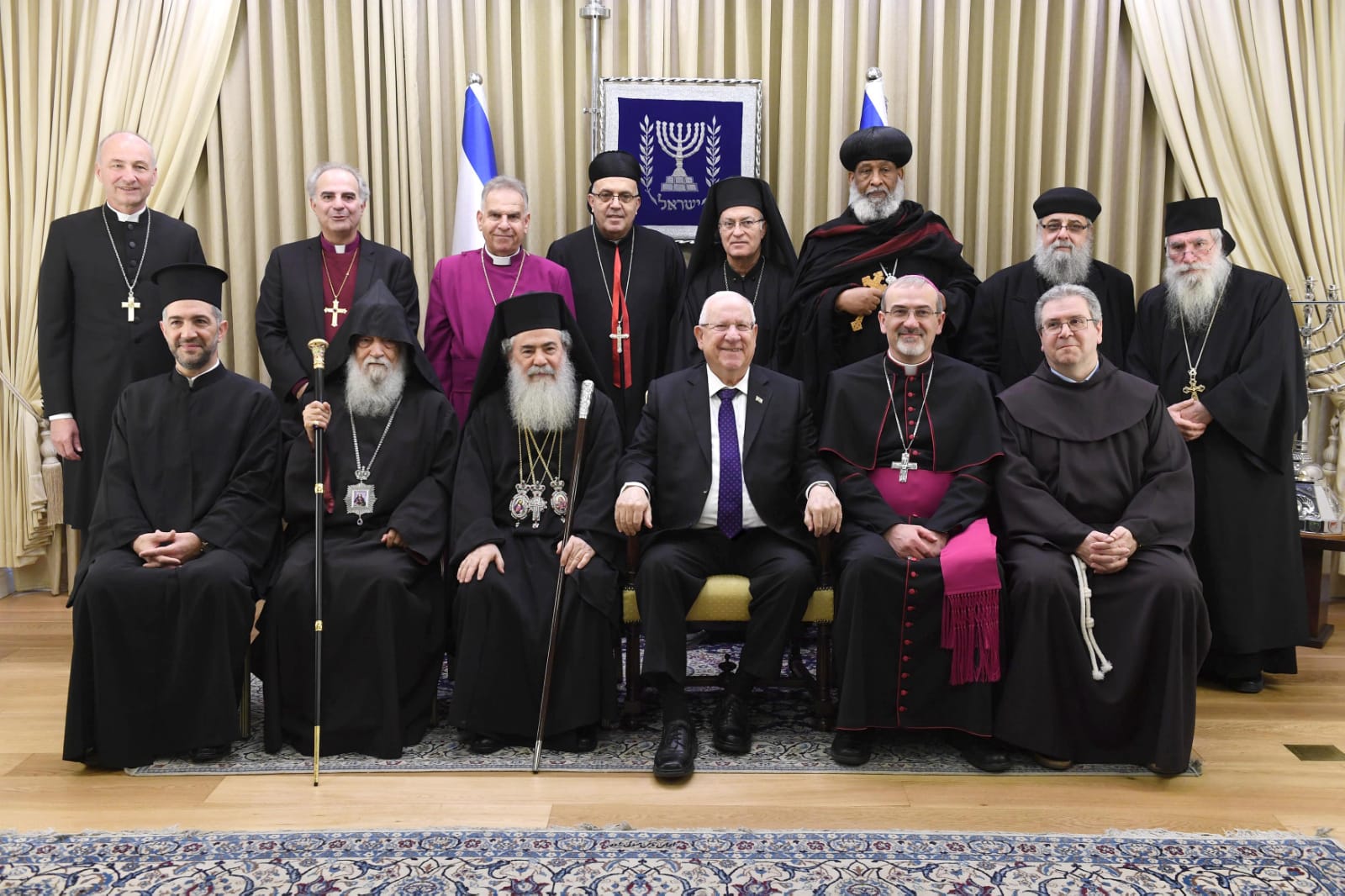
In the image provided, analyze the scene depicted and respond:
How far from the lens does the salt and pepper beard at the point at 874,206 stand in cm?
465

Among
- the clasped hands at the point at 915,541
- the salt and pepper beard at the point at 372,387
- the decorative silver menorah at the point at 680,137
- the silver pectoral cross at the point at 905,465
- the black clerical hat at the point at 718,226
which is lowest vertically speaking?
the clasped hands at the point at 915,541

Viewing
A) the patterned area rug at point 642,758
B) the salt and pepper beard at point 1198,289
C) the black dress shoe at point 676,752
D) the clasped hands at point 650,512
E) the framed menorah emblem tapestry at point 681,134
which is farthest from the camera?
the framed menorah emblem tapestry at point 681,134

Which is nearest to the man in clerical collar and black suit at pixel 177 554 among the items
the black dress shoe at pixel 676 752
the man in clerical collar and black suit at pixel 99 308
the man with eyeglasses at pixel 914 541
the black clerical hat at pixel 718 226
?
the man in clerical collar and black suit at pixel 99 308

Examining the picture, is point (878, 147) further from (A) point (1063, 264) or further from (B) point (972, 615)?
(B) point (972, 615)

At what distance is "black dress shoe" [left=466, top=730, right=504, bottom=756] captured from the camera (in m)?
3.56

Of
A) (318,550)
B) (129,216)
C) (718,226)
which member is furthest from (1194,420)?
(129,216)

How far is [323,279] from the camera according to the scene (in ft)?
15.1

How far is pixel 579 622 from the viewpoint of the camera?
362 cm

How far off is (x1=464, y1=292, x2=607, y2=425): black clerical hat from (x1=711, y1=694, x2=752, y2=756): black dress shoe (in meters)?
1.25

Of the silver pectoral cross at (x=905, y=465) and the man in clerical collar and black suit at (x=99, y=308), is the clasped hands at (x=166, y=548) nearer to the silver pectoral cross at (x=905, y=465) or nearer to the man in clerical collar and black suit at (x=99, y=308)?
the man in clerical collar and black suit at (x=99, y=308)

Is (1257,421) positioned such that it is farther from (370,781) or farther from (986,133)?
(370,781)

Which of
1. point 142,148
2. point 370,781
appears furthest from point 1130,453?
point 142,148

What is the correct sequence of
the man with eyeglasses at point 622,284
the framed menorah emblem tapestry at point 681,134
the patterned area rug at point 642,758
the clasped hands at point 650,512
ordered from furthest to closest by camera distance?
the framed menorah emblem tapestry at point 681,134, the man with eyeglasses at point 622,284, the clasped hands at point 650,512, the patterned area rug at point 642,758

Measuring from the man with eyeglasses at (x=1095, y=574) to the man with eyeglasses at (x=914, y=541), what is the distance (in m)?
0.11
